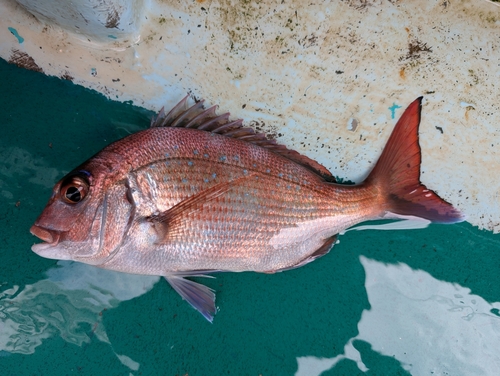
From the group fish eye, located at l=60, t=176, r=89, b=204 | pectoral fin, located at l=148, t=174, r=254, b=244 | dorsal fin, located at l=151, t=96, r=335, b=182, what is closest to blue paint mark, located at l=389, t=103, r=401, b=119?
dorsal fin, located at l=151, t=96, r=335, b=182

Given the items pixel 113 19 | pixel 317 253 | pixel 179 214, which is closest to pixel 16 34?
pixel 113 19

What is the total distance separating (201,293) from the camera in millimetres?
1673

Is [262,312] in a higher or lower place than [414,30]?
lower

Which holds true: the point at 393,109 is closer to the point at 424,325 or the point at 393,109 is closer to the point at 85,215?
the point at 424,325

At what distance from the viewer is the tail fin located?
1.69 m

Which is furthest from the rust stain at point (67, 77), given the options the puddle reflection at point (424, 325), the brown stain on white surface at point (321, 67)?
the puddle reflection at point (424, 325)

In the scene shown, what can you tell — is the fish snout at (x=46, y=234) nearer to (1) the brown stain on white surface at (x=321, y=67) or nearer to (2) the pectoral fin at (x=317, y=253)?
(1) the brown stain on white surface at (x=321, y=67)

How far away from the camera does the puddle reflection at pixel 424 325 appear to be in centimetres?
197

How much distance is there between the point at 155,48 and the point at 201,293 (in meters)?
1.18

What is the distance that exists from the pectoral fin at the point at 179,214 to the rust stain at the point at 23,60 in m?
1.00

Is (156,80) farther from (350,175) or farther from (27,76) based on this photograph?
(350,175)

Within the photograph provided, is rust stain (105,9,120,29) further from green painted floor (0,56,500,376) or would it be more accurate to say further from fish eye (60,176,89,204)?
fish eye (60,176,89,204)

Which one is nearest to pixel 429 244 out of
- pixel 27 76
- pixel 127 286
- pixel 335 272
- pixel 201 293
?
pixel 335 272

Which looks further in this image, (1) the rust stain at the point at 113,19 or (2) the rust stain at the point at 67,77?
(2) the rust stain at the point at 67,77
